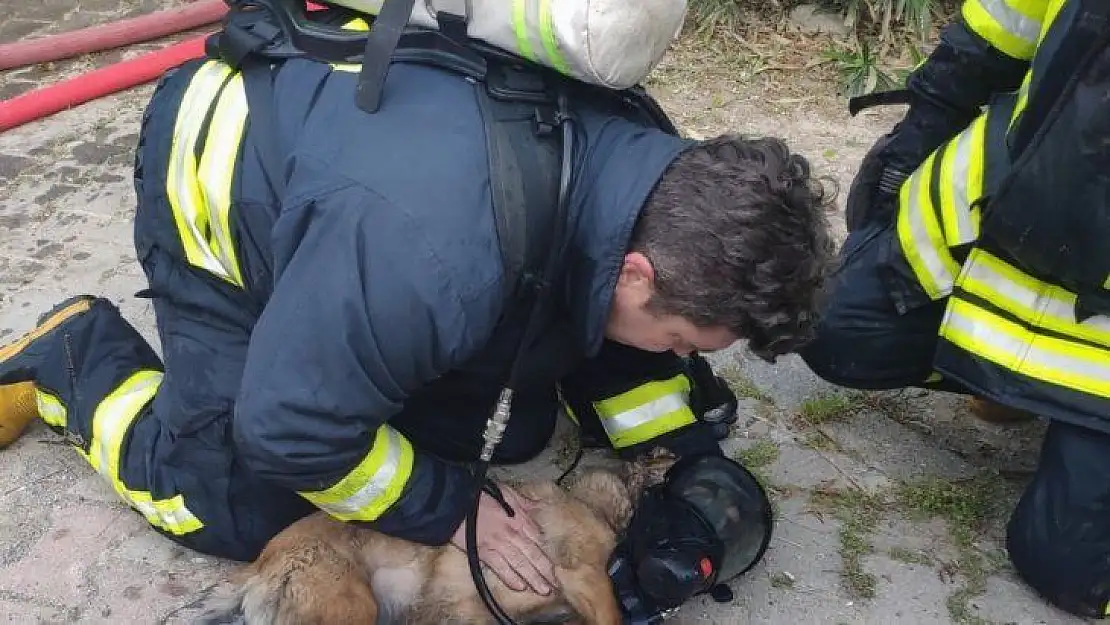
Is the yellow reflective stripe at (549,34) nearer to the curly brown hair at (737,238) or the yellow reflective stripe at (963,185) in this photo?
the curly brown hair at (737,238)

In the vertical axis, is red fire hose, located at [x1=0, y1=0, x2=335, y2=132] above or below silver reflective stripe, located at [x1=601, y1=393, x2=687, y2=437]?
below

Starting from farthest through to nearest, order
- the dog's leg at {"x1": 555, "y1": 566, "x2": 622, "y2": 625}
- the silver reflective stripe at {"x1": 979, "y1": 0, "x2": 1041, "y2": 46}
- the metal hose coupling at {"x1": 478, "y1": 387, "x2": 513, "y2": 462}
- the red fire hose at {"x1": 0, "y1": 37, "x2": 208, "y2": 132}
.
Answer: the red fire hose at {"x1": 0, "y1": 37, "x2": 208, "y2": 132} < the silver reflective stripe at {"x1": 979, "y1": 0, "x2": 1041, "y2": 46} < the dog's leg at {"x1": 555, "y1": 566, "x2": 622, "y2": 625} < the metal hose coupling at {"x1": 478, "y1": 387, "x2": 513, "y2": 462}

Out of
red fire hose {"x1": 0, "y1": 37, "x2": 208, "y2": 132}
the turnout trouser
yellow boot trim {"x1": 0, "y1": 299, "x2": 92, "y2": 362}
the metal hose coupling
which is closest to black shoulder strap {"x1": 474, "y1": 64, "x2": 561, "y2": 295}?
the metal hose coupling

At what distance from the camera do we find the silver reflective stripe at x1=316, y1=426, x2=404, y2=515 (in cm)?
227

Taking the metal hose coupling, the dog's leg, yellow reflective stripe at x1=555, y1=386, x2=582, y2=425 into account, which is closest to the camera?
the metal hose coupling

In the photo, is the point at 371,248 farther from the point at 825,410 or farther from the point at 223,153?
the point at 825,410

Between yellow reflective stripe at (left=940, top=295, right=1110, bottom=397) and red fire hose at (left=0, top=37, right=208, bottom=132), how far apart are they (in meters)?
3.37

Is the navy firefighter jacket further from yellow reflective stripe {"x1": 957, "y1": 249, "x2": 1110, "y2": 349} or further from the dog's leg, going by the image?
yellow reflective stripe {"x1": 957, "y1": 249, "x2": 1110, "y2": 349}

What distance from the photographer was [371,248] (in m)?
1.90

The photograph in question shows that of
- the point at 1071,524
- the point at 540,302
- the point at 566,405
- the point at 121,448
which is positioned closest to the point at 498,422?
the point at 540,302

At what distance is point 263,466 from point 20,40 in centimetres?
433

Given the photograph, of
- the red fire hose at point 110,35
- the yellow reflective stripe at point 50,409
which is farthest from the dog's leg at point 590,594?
the red fire hose at point 110,35

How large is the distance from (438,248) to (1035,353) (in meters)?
1.50

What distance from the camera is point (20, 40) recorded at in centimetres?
546
